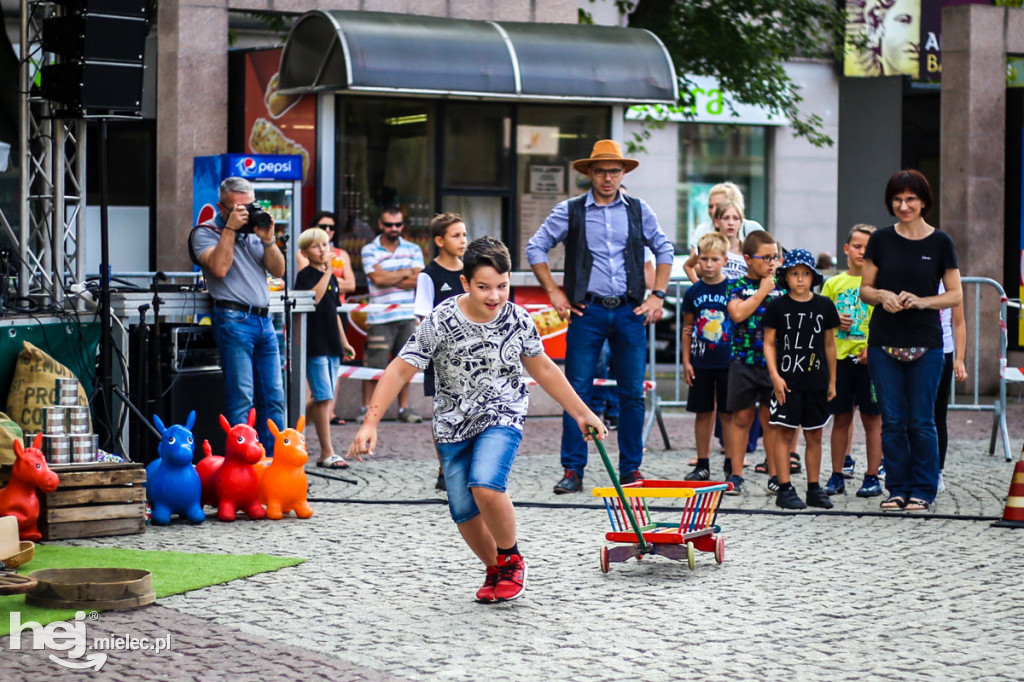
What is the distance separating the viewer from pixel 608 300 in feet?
33.4

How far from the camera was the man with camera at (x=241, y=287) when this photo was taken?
1004cm

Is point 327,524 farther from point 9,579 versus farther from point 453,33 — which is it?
point 453,33

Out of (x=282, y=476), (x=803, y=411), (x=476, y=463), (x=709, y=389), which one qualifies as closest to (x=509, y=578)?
(x=476, y=463)

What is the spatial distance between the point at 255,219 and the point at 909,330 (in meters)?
4.10

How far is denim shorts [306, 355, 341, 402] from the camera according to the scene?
11.8m

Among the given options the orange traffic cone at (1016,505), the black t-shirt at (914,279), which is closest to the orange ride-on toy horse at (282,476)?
the black t-shirt at (914,279)

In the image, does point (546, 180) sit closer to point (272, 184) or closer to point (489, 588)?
point (272, 184)

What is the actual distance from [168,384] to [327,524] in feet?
6.67

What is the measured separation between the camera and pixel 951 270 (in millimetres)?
9258

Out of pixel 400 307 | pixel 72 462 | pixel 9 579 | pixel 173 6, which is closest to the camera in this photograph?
pixel 9 579

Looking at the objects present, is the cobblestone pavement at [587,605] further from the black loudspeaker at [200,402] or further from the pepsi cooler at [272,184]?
the pepsi cooler at [272,184]

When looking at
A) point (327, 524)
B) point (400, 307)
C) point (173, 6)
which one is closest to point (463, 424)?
point (327, 524)

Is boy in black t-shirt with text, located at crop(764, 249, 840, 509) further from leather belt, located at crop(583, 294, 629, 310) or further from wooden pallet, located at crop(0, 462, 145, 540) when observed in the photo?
wooden pallet, located at crop(0, 462, 145, 540)

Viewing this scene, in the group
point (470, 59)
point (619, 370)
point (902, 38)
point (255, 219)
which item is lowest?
point (619, 370)
